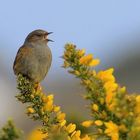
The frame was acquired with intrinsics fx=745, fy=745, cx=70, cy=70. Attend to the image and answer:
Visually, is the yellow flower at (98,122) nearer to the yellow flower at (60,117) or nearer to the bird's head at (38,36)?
the yellow flower at (60,117)

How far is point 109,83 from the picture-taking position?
12.1 ft

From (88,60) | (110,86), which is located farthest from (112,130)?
(88,60)

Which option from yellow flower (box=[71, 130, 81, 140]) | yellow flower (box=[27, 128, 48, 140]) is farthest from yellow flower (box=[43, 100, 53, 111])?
yellow flower (box=[71, 130, 81, 140])

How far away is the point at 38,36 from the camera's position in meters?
10.4

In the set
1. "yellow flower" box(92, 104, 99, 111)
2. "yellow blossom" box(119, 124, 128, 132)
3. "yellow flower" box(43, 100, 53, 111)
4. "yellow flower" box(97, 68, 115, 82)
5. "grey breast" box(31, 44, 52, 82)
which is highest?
"grey breast" box(31, 44, 52, 82)

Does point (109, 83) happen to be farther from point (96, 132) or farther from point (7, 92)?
point (7, 92)

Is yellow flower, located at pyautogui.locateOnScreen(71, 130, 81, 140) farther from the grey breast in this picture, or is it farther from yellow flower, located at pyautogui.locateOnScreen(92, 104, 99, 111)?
the grey breast

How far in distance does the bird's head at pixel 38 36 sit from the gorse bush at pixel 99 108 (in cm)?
572

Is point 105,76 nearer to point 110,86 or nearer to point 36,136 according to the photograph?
point 110,86

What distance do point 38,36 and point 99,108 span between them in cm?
687

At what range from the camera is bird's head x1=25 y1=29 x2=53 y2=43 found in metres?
10.1

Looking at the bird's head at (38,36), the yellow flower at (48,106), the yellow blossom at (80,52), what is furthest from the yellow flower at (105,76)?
the bird's head at (38,36)

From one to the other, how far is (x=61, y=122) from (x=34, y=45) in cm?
562

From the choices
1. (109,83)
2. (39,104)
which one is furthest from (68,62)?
(39,104)
